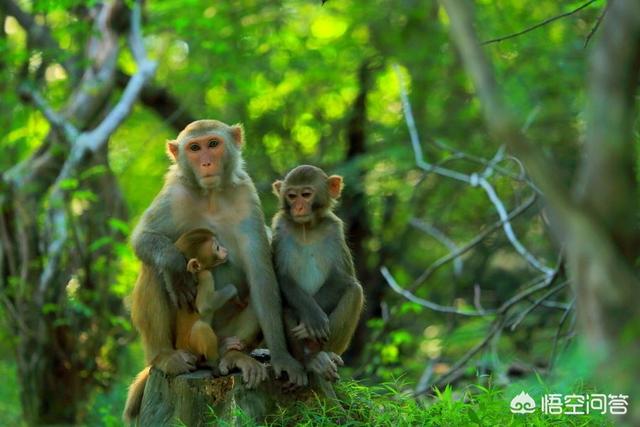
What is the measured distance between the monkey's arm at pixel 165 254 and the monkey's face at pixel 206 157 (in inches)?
11.9

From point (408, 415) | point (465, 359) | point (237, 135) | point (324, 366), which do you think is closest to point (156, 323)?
point (324, 366)

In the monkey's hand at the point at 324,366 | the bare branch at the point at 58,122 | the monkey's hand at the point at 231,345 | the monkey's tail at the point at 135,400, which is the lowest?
the monkey's tail at the point at 135,400

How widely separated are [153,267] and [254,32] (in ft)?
28.6

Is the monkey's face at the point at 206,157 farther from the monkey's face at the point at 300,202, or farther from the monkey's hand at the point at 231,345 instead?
the monkey's hand at the point at 231,345

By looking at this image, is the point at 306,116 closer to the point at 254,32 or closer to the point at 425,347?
the point at 254,32

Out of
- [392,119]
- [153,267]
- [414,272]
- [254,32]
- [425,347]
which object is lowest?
[425,347]

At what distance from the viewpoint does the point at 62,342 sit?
10250 mm

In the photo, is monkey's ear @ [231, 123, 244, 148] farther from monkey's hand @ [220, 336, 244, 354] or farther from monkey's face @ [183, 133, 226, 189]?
monkey's hand @ [220, 336, 244, 354]

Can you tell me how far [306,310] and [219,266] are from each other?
2.03 ft

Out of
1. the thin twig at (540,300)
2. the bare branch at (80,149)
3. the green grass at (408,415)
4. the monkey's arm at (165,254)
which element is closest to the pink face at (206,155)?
the monkey's arm at (165,254)

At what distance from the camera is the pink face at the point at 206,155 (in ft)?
19.2

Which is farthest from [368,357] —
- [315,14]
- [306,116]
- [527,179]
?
[315,14]

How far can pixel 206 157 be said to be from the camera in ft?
19.3

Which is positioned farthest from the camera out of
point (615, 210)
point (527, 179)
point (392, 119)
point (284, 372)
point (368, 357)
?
point (392, 119)
